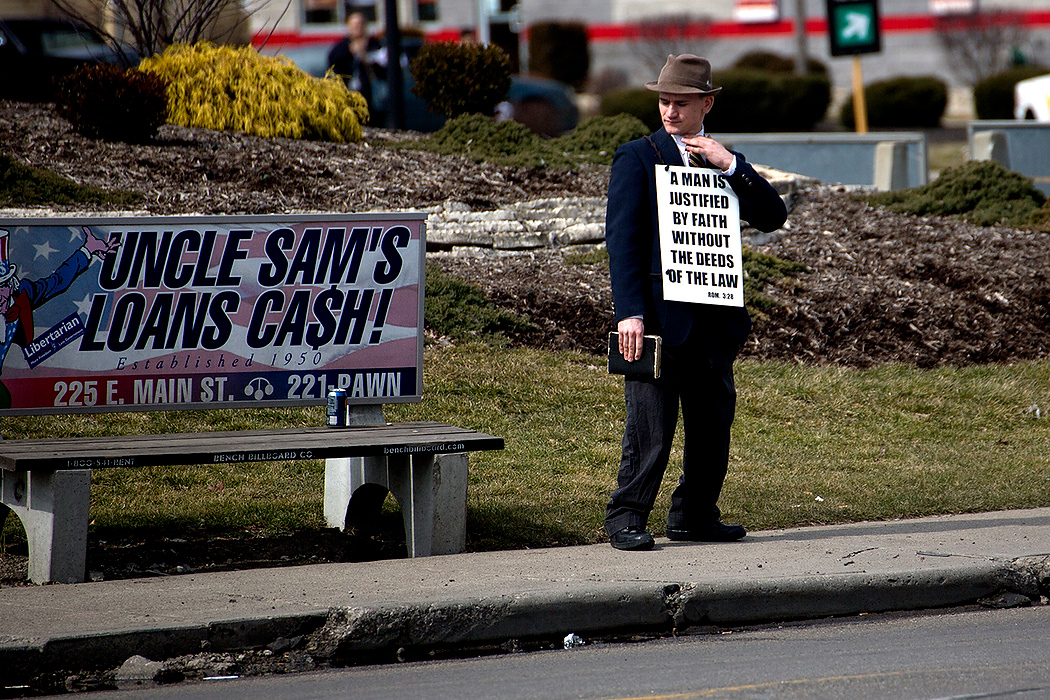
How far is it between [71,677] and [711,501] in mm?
2872

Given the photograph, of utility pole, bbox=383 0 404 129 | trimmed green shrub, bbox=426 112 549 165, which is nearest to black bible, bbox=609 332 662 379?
trimmed green shrub, bbox=426 112 549 165

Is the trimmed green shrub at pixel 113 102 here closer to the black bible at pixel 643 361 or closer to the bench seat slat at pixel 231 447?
the bench seat slat at pixel 231 447

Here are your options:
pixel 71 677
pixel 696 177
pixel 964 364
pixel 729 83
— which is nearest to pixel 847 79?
pixel 729 83

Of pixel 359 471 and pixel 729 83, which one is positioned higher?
pixel 729 83

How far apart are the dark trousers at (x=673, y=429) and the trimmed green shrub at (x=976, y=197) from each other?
7.92m

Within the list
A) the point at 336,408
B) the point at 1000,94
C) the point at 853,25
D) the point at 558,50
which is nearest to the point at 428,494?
the point at 336,408

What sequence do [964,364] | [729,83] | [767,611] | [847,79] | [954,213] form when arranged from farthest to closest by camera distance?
[847,79], [729,83], [954,213], [964,364], [767,611]

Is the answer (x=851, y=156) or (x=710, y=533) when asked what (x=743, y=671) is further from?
(x=851, y=156)

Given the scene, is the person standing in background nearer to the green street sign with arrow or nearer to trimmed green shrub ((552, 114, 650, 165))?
trimmed green shrub ((552, 114, 650, 165))

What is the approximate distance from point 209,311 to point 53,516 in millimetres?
1211

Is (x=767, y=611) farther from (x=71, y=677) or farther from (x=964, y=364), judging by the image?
(x=964, y=364)

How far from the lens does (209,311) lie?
5.96 m

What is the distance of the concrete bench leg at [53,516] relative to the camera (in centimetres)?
521

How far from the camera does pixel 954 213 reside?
1321 centimetres
